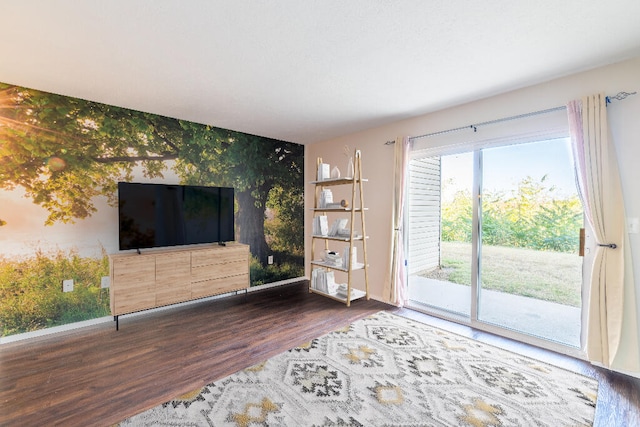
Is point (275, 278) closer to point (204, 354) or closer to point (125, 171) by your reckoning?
point (204, 354)

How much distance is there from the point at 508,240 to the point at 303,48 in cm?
266

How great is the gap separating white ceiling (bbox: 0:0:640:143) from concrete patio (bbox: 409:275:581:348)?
6.91 feet

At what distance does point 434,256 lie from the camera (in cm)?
353

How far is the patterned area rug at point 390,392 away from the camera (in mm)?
1699

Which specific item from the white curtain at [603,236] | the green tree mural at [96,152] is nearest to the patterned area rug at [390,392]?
the white curtain at [603,236]

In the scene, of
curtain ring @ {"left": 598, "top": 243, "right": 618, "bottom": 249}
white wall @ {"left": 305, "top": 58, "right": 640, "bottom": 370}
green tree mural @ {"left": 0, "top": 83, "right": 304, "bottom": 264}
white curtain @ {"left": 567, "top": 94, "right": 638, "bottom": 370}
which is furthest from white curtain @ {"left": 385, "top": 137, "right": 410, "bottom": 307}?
green tree mural @ {"left": 0, "top": 83, "right": 304, "bottom": 264}

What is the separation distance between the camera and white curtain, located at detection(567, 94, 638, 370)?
2.16m

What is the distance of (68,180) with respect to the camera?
115 inches

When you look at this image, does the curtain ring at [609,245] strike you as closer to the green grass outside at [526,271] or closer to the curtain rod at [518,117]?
the green grass outside at [526,271]

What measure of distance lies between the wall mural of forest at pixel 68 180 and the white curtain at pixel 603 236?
13.1 feet

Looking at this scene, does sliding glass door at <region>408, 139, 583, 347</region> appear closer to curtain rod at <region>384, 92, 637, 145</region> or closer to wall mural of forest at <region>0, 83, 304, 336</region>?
curtain rod at <region>384, 92, 637, 145</region>

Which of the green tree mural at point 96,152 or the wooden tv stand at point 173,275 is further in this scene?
the wooden tv stand at point 173,275

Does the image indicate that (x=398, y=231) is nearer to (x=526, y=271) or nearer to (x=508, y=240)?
(x=508, y=240)

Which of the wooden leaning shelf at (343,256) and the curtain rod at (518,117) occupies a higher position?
the curtain rod at (518,117)
